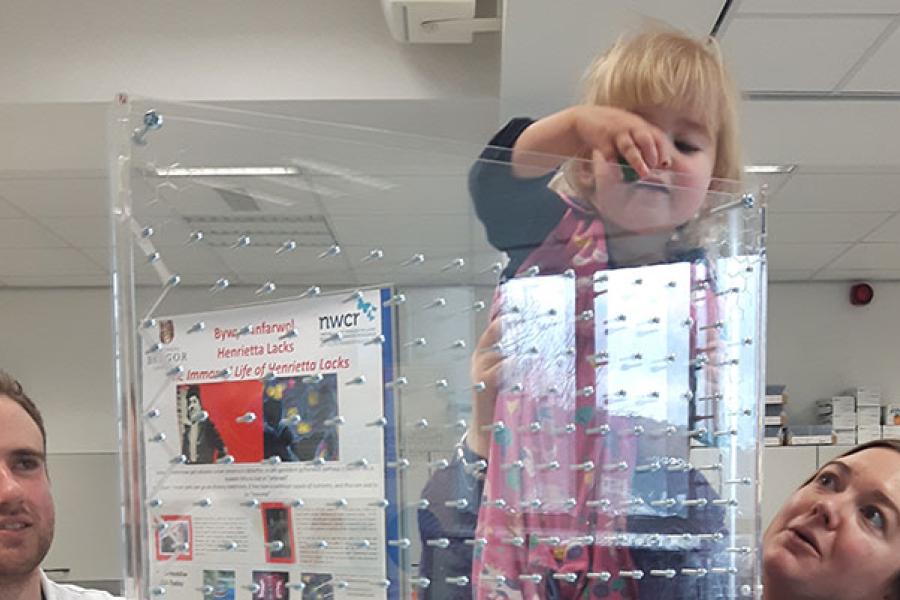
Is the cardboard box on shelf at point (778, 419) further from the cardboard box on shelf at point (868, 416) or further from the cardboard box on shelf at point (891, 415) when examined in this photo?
the cardboard box on shelf at point (891, 415)

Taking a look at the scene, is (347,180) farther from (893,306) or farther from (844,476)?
(893,306)

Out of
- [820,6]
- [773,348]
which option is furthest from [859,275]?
[820,6]

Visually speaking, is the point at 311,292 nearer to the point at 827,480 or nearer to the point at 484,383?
the point at 484,383

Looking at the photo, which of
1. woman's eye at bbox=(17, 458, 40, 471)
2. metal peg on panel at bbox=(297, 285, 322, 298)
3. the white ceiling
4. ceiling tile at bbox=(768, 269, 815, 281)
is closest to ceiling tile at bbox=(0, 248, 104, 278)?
the white ceiling

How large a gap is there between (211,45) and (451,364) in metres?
1.50

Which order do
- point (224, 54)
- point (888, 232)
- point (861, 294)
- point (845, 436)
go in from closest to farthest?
point (224, 54), point (888, 232), point (845, 436), point (861, 294)

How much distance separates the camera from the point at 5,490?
1.22m

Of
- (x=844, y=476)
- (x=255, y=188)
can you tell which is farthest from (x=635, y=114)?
(x=844, y=476)

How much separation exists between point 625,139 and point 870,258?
3.29 metres

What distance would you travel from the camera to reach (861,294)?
148 inches

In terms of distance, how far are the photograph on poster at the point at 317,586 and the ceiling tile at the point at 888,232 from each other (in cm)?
287

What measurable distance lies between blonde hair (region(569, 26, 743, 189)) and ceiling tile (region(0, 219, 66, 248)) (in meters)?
2.67

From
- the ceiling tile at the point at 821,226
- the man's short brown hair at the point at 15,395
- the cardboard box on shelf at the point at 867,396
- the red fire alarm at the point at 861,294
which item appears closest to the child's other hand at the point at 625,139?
the man's short brown hair at the point at 15,395

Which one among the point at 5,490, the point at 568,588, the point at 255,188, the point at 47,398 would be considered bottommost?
the point at 47,398
